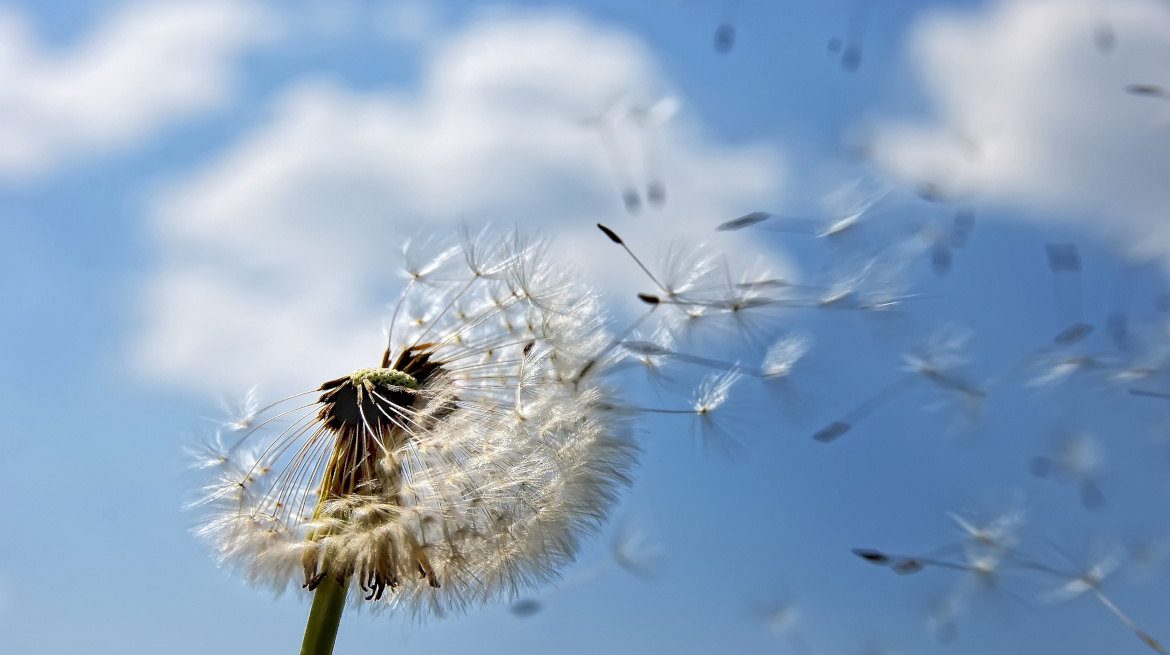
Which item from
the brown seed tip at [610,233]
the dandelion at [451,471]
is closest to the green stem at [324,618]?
the dandelion at [451,471]

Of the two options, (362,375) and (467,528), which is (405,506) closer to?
(467,528)

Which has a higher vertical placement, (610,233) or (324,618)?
(610,233)

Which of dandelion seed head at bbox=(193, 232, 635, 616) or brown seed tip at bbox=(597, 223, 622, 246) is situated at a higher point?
brown seed tip at bbox=(597, 223, 622, 246)

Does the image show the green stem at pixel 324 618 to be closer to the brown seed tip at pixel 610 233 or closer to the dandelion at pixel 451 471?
the dandelion at pixel 451 471

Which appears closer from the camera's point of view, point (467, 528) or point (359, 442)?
point (467, 528)

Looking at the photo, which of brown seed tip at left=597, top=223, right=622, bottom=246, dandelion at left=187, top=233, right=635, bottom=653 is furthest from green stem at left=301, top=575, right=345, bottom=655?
brown seed tip at left=597, top=223, right=622, bottom=246

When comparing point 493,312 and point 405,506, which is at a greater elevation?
point 493,312

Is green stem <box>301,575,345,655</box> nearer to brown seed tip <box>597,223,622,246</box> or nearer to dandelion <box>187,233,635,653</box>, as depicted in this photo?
dandelion <box>187,233,635,653</box>

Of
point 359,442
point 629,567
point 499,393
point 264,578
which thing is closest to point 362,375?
point 359,442
